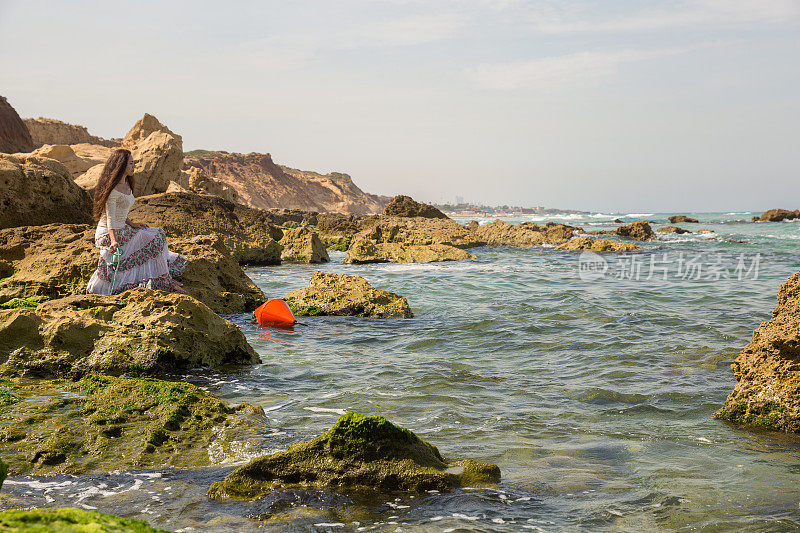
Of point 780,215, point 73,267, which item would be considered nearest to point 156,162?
point 73,267

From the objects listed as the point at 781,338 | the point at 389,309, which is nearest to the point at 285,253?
the point at 389,309

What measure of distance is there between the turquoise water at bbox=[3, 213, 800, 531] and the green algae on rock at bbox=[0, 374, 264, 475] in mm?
183

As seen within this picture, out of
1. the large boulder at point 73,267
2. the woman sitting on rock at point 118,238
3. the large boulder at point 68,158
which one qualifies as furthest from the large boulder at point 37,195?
the large boulder at point 68,158

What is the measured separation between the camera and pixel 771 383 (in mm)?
4586

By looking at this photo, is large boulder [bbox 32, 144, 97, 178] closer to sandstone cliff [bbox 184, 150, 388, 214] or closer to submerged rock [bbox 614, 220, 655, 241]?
submerged rock [bbox 614, 220, 655, 241]

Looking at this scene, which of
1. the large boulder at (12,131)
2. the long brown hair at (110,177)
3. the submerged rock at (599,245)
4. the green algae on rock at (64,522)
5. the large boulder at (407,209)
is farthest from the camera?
the large boulder at (407,209)

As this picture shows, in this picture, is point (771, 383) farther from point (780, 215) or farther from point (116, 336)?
point (780, 215)

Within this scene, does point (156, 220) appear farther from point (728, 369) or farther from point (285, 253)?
point (728, 369)

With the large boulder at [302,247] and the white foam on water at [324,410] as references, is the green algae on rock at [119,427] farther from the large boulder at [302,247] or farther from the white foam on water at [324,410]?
the large boulder at [302,247]

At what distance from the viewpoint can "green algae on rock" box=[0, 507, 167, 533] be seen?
147cm

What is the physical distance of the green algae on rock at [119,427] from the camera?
3543 mm

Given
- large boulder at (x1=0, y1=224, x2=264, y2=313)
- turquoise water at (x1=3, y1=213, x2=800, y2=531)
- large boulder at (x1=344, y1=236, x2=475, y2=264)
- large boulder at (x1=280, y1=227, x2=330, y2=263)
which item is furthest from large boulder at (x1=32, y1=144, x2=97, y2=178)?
turquoise water at (x1=3, y1=213, x2=800, y2=531)

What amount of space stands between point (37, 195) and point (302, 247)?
11.2m

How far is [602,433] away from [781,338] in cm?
163
